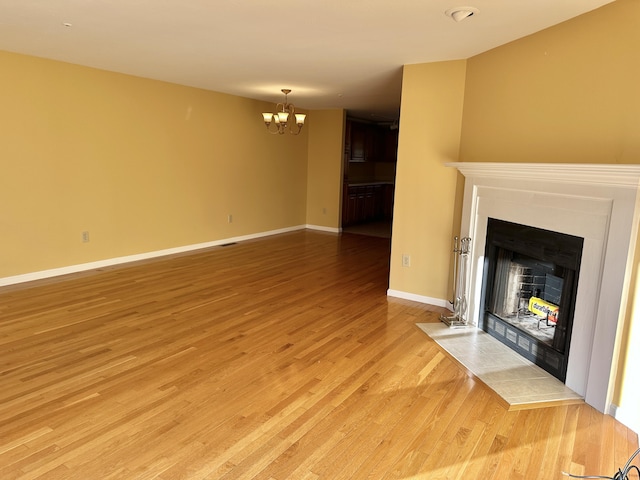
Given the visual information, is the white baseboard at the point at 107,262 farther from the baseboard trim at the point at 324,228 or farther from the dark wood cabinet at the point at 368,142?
the dark wood cabinet at the point at 368,142

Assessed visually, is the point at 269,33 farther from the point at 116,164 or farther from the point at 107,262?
the point at 107,262

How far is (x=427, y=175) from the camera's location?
4.23 metres

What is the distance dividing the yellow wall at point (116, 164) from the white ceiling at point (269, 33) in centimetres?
43

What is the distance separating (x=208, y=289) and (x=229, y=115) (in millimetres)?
3321

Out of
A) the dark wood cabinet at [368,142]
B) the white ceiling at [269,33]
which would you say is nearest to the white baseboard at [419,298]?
the white ceiling at [269,33]

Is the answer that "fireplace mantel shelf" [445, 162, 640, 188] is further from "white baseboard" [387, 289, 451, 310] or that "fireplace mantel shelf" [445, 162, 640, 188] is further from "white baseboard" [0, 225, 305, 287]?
"white baseboard" [0, 225, 305, 287]

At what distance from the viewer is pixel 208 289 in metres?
4.59

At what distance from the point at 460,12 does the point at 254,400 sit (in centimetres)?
265

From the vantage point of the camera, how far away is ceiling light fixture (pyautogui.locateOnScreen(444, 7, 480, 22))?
8.75 feet

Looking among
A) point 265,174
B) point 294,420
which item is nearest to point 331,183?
point 265,174

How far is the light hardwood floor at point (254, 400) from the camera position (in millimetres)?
1992

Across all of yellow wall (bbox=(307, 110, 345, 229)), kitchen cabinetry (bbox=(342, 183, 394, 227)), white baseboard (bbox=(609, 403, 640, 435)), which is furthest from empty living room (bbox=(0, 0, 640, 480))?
kitchen cabinetry (bbox=(342, 183, 394, 227))

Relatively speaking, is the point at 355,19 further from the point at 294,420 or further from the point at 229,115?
the point at 229,115

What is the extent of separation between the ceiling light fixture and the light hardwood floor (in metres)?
2.29
